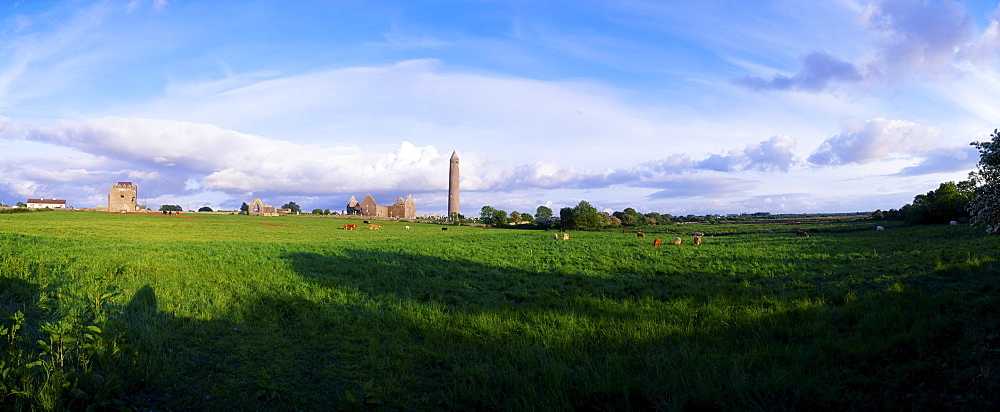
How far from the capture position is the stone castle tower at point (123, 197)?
4080 inches

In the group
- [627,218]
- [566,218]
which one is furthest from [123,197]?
[627,218]

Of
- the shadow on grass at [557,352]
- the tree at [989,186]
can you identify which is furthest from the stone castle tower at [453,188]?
the tree at [989,186]

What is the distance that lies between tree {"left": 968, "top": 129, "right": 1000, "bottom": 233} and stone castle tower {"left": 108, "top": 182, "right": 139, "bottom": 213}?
439 feet

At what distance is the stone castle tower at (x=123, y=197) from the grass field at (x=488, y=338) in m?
112

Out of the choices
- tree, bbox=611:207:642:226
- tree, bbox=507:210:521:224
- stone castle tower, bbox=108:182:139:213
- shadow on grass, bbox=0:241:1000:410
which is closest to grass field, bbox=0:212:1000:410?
shadow on grass, bbox=0:241:1000:410

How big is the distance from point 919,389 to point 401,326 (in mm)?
8989

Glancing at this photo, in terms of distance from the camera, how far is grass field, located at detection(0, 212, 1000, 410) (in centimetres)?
630

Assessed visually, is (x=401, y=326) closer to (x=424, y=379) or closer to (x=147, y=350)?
(x=424, y=379)

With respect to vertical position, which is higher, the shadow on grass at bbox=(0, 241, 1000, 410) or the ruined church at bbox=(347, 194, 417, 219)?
the ruined church at bbox=(347, 194, 417, 219)

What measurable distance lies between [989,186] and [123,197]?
139 meters

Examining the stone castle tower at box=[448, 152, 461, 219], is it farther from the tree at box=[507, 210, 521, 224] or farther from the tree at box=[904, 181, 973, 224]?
the tree at box=[904, 181, 973, 224]

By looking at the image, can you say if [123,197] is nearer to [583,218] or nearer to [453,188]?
[453,188]

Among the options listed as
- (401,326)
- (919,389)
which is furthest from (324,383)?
(919,389)

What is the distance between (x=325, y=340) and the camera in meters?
9.41
